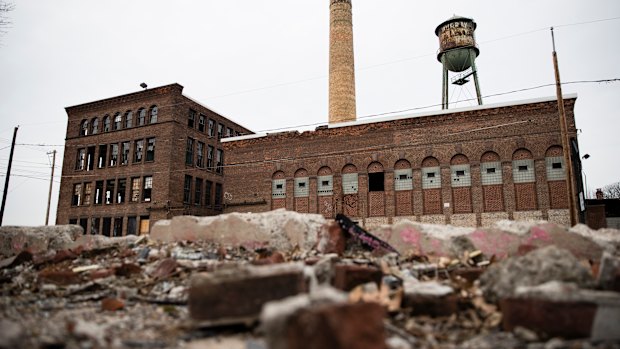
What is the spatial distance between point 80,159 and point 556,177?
110ft

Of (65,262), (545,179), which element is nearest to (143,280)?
(65,262)

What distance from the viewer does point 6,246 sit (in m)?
11.6

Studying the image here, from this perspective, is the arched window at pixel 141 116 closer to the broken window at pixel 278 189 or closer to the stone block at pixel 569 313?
the broken window at pixel 278 189

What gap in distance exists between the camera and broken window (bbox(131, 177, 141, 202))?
28.8 metres

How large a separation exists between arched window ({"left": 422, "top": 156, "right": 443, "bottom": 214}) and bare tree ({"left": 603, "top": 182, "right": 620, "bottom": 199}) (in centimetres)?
5225

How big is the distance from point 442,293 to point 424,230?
11.8ft

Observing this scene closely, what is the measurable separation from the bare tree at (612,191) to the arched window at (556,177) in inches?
1973

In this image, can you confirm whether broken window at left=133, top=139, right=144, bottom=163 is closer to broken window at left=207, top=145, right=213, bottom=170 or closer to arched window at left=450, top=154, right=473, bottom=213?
broken window at left=207, top=145, right=213, bottom=170

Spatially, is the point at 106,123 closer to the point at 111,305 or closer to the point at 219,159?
the point at 219,159

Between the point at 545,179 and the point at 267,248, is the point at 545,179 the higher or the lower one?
the higher one

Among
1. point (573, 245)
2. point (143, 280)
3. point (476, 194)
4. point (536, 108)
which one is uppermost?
point (536, 108)

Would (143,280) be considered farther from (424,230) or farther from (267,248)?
(424,230)

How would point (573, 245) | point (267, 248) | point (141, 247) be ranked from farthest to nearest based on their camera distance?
point (141, 247) < point (267, 248) < point (573, 245)

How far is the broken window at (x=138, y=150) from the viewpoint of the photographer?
29625mm
